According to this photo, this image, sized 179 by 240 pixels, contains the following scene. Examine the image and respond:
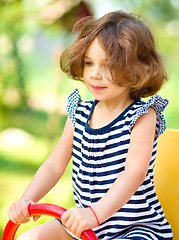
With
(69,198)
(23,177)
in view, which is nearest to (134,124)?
(69,198)

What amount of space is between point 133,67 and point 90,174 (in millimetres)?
283

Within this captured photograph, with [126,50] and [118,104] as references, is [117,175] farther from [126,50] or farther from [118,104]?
[126,50]

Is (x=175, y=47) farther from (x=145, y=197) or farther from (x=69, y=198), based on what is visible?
(x=145, y=197)

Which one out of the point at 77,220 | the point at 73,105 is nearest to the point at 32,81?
the point at 73,105

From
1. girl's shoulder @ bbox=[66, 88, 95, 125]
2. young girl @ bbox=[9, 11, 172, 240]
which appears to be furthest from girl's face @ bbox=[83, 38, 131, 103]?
girl's shoulder @ bbox=[66, 88, 95, 125]

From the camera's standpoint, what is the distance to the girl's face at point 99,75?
37.4 inches

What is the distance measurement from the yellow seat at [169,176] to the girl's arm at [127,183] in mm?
219

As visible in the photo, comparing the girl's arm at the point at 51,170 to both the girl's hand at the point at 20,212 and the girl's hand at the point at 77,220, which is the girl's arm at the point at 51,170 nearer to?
the girl's hand at the point at 20,212

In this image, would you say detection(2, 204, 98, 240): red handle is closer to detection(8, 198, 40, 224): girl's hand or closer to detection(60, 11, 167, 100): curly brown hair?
detection(8, 198, 40, 224): girl's hand

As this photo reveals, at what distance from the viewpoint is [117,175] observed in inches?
38.9

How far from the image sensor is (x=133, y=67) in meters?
0.97

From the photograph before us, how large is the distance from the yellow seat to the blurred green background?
3.50ft

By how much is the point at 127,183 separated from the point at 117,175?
0.08 metres

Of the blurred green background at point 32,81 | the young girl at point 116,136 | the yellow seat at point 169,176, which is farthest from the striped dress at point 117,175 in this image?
the blurred green background at point 32,81
